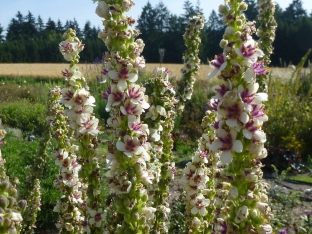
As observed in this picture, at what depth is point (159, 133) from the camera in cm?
251

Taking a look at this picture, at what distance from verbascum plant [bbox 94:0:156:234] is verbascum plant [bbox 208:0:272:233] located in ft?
1.08

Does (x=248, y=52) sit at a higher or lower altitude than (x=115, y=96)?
higher

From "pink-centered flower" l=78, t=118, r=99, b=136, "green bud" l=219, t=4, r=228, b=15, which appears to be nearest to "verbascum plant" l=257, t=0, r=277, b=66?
"pink-centered flower" l=78, t=118, r=99, b=136

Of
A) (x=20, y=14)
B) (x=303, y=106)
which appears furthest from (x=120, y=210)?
(x=20, y=14)

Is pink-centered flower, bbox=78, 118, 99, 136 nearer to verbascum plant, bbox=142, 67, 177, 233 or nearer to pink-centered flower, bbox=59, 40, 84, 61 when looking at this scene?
verbascum plant, bbox=142, 67, 177, 233

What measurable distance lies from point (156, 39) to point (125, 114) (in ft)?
169

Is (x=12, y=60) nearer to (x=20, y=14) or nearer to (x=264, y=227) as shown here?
(x=20, y=14)

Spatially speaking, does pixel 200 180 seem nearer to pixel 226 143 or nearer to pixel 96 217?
pixel 96 217

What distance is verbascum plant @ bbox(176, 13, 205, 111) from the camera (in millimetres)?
4344

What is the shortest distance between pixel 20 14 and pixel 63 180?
69927 mm

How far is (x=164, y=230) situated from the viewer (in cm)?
283

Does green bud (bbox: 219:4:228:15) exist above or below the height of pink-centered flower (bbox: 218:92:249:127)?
above

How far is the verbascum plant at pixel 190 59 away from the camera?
434cm

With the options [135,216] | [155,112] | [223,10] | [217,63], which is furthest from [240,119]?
[155,112]
